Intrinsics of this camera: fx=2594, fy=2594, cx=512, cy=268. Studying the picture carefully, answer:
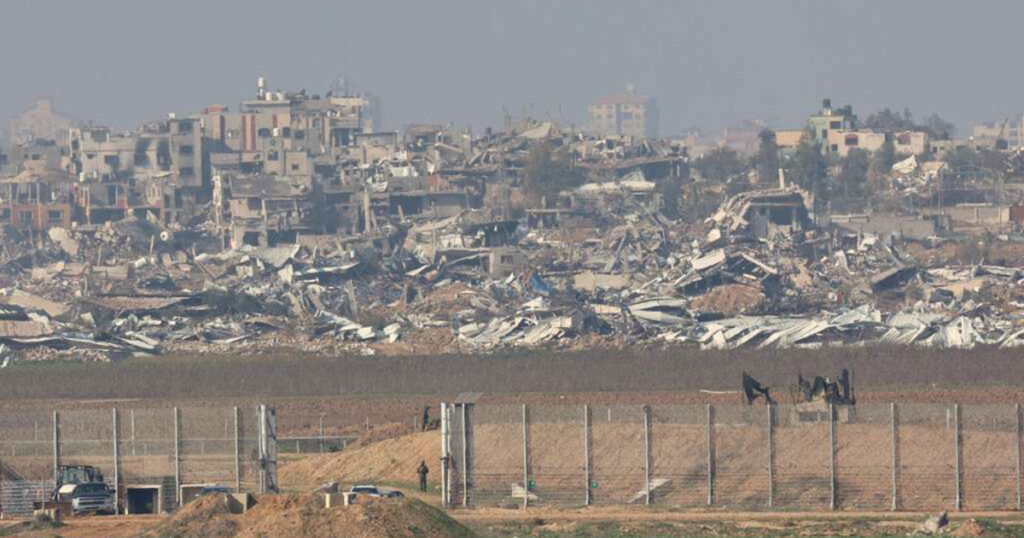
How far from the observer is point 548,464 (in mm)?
43969

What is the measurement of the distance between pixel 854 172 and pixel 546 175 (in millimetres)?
19171

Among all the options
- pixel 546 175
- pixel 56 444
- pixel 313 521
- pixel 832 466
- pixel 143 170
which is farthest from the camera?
pixel 143 170

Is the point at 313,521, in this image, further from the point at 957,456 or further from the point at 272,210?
the point at 272,210

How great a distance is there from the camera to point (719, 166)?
16875cm

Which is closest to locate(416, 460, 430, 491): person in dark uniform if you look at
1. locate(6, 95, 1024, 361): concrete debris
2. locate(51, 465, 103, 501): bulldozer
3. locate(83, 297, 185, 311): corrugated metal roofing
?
locate(51, 465, 103, 501): bulldozer

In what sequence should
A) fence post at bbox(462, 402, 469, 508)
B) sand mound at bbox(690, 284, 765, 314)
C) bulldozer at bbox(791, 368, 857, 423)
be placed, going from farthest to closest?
sand mound at bbox(690, 284, 765, 314)
bulldozer at bbox(791, 368, 857, 423)
fence post at bbox(462, 402, 469, 508)

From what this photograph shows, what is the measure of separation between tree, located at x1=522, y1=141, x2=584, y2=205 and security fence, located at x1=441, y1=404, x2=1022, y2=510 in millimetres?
101335

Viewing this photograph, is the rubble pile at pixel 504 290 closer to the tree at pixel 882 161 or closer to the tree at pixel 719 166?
the tree at pixel 882 161

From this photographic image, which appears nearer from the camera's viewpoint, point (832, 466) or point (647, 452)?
point (832, 466)

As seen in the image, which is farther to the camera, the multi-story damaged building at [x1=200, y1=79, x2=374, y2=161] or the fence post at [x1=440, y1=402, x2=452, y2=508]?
the multi-story damaged building at [x1=200, y1=79, x2=374, y2=161]

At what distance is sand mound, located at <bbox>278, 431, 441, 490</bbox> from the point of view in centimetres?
4716

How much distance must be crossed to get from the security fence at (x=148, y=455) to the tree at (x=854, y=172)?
9813 cm

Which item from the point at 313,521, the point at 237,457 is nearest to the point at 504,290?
the point at 237,457

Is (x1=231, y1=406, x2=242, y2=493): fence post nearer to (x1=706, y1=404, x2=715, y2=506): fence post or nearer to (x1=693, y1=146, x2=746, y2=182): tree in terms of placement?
(x1=706, y1=404, x2=715, y2=506): fence post
